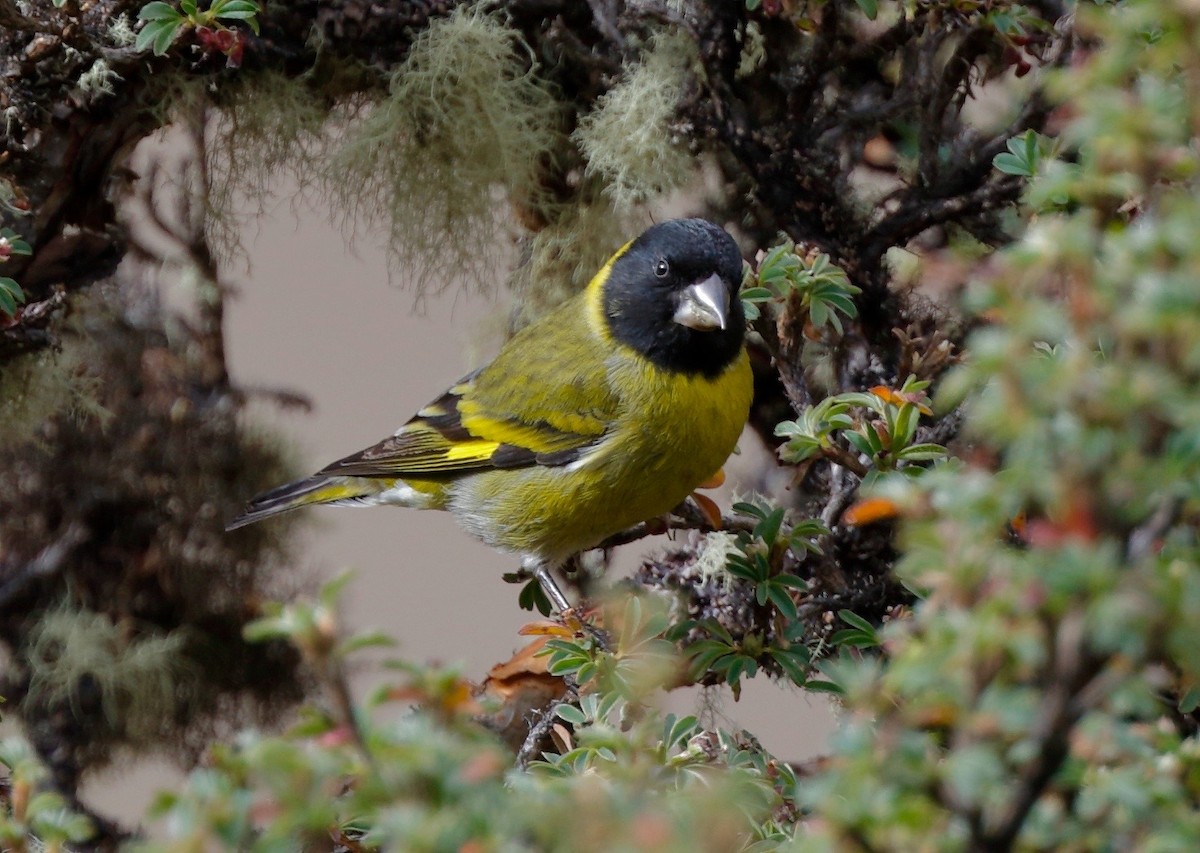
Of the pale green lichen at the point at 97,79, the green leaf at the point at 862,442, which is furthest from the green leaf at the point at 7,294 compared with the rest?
the green leaf at the point at 862,442

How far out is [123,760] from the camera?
214 centimetres

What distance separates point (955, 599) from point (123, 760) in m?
1.80

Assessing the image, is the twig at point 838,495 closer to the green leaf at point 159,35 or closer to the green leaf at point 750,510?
the green leaf at point 750,510

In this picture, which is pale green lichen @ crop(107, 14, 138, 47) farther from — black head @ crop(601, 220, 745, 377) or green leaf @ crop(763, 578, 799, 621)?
green leaf @ crop(763, 578, 799, 621)

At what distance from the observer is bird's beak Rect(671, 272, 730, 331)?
1.77m

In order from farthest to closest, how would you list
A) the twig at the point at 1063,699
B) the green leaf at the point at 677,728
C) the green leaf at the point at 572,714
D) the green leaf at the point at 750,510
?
the green leaf at the point at 750,510 < the green leaf at the point at 572,714 < the green leaf at the point at 677,728 < the twig at the point at 1063,699

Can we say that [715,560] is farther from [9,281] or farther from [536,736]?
[9,281]

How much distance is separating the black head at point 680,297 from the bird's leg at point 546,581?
0.34 metres

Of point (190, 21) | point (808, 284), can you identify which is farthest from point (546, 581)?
point (190, 21)

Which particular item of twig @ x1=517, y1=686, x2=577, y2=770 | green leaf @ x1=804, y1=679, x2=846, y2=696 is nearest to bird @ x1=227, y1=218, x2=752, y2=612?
twig @ x1=517, y1=686, x2=577, y2=770

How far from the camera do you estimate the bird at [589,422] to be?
1.88m

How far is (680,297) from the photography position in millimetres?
1888

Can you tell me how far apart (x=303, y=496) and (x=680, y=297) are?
26.4 inches

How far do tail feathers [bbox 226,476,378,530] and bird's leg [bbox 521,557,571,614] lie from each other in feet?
1.14
